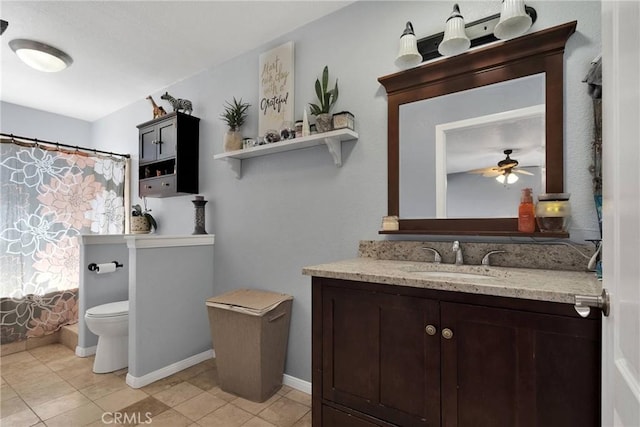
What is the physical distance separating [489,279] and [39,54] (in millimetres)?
3354

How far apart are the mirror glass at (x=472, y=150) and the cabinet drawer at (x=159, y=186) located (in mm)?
2037

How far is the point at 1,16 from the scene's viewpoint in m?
2.09

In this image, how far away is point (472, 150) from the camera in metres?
1.63

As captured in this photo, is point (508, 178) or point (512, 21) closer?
point (512, 21)

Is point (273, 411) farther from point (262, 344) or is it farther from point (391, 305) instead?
point (391, 305)

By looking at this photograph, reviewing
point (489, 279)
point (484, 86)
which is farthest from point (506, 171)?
point (489, 279)

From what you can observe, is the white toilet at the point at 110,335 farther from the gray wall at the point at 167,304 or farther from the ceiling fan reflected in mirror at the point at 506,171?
the ceiling fan reflected in mirror at the point at 506,171

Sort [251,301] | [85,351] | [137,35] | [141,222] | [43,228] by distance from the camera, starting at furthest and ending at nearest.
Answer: [141,222] < [43,228] < [85,351] < [137,35] < [251,301]

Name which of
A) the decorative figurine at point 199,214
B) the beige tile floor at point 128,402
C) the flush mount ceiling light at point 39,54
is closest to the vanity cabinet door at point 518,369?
the beige tile floor at point 128,402

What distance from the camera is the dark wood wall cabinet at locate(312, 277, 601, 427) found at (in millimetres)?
917

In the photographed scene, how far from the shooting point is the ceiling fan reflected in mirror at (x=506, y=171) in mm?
1505

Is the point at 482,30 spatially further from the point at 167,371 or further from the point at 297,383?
the point at 167,371

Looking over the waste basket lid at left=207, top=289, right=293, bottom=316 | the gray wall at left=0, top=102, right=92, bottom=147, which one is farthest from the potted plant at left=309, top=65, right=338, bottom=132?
the gray wall at left=0, top=102, right=92, bottom=147

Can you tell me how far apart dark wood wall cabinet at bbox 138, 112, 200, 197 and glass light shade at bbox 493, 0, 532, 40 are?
7.93ft
